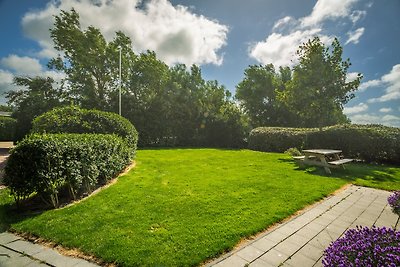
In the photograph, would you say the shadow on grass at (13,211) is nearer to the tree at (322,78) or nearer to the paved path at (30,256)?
the paved path at (30,256)

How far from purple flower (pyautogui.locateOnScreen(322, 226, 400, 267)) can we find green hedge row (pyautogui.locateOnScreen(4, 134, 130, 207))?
560cm

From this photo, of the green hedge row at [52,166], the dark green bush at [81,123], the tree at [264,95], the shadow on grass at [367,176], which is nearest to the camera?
the green hedge row at [52,166]

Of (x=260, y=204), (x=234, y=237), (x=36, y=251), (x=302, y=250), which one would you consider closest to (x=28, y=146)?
(x=36, y=251)

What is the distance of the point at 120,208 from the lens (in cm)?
527

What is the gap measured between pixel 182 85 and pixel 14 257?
24993 mm

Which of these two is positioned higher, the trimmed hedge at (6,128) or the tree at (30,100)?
the tree at (30,100)

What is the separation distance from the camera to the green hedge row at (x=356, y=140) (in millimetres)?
11922

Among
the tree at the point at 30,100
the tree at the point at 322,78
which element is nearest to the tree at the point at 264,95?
the tree at the point at 322,78

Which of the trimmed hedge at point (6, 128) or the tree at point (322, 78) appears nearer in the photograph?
the tree at point (322, 78)

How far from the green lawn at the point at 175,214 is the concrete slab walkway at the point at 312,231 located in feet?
0.89

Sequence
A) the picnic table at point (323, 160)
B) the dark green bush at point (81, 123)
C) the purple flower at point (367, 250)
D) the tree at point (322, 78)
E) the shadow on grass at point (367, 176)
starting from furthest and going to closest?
the tree at point (322, 78)
the dark green bush at point (81, 123)
the picnic table at point (323, 160)
the shadow on grass at point (367, 176)
the purple flower at point (367, 250)

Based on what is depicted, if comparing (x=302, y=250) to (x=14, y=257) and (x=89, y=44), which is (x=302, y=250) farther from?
(x=89, y=44)

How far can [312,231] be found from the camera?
4.20 metres

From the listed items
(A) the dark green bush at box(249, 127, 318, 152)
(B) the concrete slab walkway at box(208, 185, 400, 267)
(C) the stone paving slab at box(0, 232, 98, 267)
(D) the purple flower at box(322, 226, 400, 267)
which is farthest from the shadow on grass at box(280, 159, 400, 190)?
(C) the stone paving slab at box(0, 232, 98, 267)
